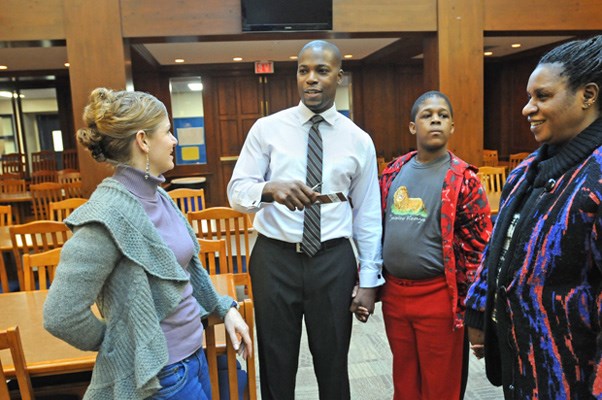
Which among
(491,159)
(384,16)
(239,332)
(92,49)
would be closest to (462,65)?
(384,16)

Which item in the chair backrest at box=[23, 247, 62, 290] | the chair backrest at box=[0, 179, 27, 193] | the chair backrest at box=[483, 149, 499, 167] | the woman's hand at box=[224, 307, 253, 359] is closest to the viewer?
the woman's hand at box=[224, 307, 253, 359]

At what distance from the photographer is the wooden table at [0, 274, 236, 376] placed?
1.47 meters

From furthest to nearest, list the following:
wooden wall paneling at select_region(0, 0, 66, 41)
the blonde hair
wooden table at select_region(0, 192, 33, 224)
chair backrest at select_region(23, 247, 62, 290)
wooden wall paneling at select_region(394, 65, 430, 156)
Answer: wooden wall paneling at select_region(394, 65, 430, 156) → wooden table at select_region(0, 192, 33, 224) → wooden wall paneling at select_region(0, 0, 66, 41) → chair backrest at select_region(23, 247, 62, 290) → the blonde hair

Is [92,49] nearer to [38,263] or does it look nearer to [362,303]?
[38,263]

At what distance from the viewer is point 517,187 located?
4.13 ft

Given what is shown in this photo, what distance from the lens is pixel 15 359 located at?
121 cm

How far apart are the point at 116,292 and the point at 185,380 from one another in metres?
0.29

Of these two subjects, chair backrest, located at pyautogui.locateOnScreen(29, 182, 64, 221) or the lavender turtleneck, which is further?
chair backrest, located at pyautogui.locateOnScreen(29, 182, 64, 221)

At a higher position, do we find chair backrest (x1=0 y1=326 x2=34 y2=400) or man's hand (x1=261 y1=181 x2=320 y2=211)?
man's hand (x1=261 y1=181 x2=320 y2=211)

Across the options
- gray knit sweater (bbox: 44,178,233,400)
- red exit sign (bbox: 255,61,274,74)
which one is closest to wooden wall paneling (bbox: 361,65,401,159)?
red exit sign (bbox: 255,61,274,74)

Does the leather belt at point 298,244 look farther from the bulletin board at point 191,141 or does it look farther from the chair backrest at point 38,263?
the bulletin board at point 191,141

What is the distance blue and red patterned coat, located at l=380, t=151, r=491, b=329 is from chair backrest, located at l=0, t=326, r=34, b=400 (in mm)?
1337

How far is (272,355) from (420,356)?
0.57m

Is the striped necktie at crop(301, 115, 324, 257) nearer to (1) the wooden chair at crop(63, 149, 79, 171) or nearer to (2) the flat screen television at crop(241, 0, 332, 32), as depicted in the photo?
(2) the flat screen television at crop(241, 0, 332, 32)
